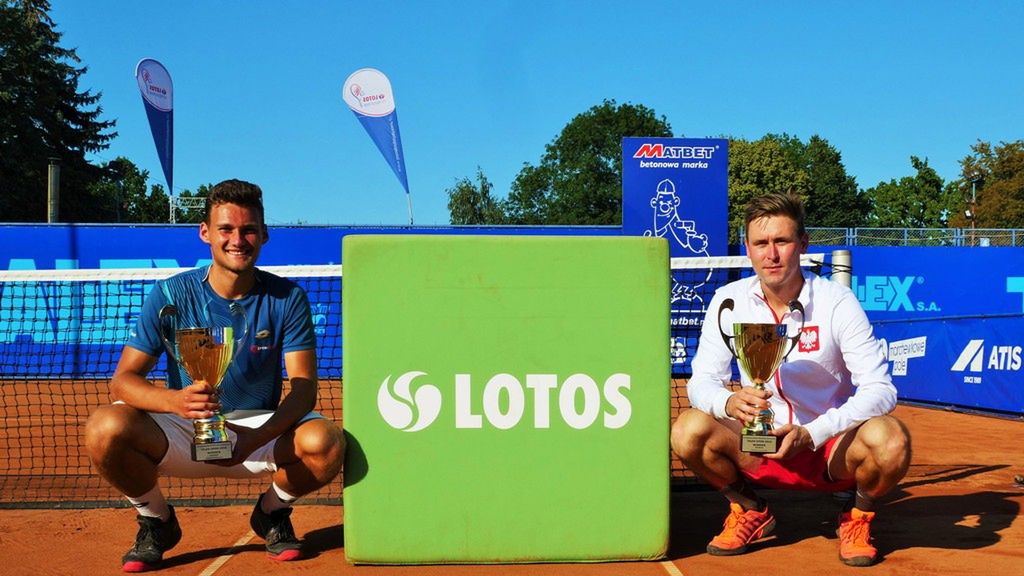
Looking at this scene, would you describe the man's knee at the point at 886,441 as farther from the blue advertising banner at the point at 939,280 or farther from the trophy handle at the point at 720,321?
the blue advertising banner at the point at 939,280

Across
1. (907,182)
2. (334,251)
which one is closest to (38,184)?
(334,251)

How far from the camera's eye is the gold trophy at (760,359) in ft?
11.4

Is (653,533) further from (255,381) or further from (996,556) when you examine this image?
(255,381)

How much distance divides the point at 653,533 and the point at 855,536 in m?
0.85

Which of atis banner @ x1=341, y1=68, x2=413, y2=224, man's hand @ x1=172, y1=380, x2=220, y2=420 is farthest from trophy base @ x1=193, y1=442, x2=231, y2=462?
atis banner @ x1=341, y1=68, x2=413, y2=224

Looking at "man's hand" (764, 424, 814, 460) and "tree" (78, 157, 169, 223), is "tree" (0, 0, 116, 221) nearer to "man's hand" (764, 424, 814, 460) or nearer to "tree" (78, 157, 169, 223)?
"tree" (78, 157, 169, 223)

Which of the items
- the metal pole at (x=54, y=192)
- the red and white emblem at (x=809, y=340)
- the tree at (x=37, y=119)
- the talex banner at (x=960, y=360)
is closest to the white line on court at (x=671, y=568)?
the red and white emblem at (x=809, y=340)

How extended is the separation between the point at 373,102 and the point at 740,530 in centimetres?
1580

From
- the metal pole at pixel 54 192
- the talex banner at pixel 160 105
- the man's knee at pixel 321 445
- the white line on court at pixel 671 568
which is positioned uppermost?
the talex banner at pixel 160 105

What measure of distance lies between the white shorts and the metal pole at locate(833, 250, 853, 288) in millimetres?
3178

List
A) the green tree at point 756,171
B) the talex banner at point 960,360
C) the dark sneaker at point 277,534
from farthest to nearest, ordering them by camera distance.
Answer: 1. the green tree at point 756,171
2. the talex banner at point 960,360
3. the dark sneaker at point 277,534

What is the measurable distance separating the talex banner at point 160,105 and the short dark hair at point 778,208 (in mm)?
16529

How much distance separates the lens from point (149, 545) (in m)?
3.82

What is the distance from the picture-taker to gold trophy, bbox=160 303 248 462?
3445 millimetres
